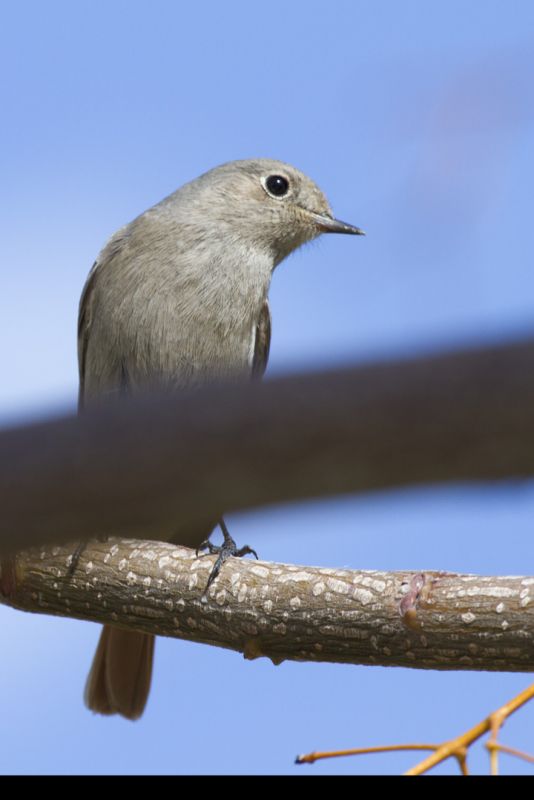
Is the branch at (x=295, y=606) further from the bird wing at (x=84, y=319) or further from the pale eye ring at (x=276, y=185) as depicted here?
the pale eye ring at (x=276, y=185)

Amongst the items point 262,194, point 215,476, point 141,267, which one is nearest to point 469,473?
point 215,476

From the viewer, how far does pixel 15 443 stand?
90cm

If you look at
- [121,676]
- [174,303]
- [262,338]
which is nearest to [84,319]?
[174,303]

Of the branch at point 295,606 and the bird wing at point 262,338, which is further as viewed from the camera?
the bird wing at point 262,338

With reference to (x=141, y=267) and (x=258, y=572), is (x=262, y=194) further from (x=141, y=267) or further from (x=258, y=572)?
(x=258, y=572)

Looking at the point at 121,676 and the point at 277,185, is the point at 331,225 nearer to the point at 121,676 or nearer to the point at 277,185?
the point at 277,185

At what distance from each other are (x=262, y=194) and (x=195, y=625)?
387cm

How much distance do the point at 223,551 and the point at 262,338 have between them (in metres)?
2.33

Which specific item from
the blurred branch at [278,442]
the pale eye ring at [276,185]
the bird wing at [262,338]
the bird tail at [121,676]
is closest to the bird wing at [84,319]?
the bird wing at [262,338]

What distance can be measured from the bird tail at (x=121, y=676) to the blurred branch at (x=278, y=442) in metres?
5.87

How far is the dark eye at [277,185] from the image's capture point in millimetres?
7836

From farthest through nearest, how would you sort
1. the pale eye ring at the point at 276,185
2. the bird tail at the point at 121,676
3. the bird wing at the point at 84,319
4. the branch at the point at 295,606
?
the pale eye ring at the point at 276,185, the bird wing at the point at 84,319, the bird tail at the point at 121,676, the branch at the point at 295,606

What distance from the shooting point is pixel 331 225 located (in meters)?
7.84

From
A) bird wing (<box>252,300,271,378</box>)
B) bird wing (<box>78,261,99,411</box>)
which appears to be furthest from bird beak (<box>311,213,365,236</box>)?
bird wing (<box>78,261,99,411</box>)
